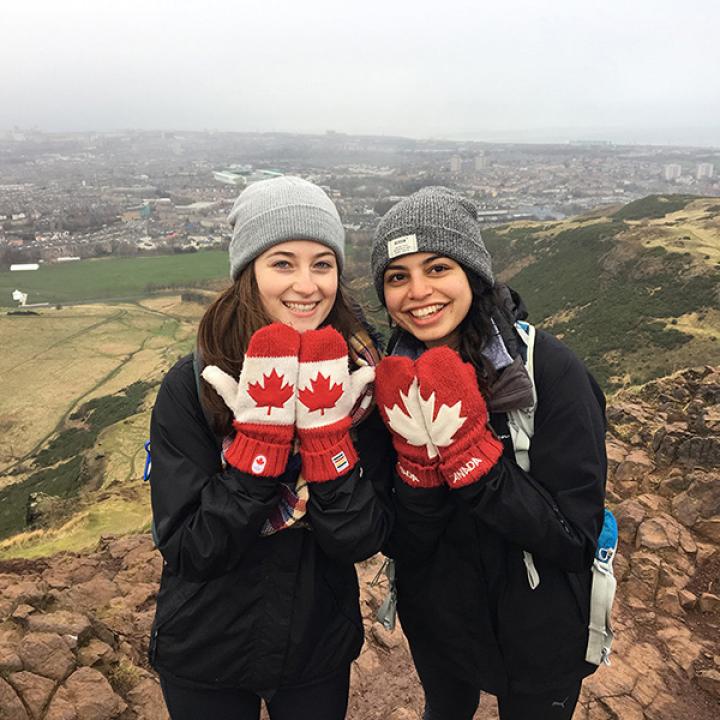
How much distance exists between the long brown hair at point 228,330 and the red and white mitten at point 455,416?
626 mm

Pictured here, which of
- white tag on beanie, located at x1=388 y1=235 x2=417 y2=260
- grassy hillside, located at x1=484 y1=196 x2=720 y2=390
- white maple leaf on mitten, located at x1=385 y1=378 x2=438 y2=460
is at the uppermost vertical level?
white tag on beanie, located at x1=388 y1=235 x2=417 y2=260

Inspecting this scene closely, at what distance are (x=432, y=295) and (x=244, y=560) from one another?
1.14m

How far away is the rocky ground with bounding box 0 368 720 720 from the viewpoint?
3305 mm

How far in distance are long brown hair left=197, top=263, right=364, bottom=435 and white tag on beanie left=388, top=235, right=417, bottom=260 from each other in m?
0.51

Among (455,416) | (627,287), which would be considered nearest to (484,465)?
(455,416)

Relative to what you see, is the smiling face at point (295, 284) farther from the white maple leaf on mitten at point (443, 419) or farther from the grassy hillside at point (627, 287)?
the grassy hillside at point (627, 287)

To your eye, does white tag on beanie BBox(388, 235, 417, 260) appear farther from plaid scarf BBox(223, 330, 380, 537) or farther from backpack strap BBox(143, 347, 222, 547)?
backpack strap BBox(143, 347, 222, 547)

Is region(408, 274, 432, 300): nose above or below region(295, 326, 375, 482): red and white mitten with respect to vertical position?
above

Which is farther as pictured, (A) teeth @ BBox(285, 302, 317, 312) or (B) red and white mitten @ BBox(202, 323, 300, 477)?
(A) teeth @ BBox(285, 302, 317, 312)

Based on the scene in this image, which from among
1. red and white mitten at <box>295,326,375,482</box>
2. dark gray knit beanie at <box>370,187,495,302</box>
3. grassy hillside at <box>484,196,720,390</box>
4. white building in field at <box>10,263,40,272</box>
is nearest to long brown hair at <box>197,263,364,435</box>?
red and white mitten at <box>295,326,375,482</box>

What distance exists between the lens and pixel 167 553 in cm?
179

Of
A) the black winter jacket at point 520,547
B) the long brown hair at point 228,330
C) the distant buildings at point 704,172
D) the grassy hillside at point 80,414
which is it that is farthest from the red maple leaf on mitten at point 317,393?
the distant buildings at point 704,172

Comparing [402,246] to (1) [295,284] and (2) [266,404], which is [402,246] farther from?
(2) [266,404]

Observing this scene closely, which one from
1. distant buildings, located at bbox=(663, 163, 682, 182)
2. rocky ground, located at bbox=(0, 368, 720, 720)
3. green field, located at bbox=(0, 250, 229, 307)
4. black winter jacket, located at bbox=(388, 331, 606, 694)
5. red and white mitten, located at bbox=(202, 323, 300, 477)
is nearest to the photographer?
red and white mitten, located at bbox=(202, 323, 300, 477)
